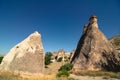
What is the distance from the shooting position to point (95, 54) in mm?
33375

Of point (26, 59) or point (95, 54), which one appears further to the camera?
point (95, 54)

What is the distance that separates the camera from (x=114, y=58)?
34.7 m

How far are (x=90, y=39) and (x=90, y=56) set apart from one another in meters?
4.46

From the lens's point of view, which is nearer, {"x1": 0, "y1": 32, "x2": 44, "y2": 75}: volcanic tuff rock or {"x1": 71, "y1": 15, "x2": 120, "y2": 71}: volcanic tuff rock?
{"x1": 0, "y1": 32, "x2": 44, "y2": 75}: volcanic tuff rock

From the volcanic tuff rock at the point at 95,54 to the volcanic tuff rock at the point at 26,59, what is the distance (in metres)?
19.0

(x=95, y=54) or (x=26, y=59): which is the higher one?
(x=95, y=54)

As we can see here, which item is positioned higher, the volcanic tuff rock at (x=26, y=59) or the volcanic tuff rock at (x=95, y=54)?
the volcanic tuff rock at (x=95, y=54)

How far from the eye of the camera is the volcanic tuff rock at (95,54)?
32438mm

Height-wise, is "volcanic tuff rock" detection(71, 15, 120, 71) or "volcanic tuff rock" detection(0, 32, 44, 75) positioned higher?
"volcanic tuff rock" detection(71, 15, 120, 71)

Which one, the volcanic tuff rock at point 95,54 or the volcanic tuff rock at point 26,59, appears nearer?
the volcanic tuff rock at point 26,59

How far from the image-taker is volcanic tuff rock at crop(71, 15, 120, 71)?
3244cm

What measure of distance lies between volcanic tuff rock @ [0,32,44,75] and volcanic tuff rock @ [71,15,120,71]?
1898cm

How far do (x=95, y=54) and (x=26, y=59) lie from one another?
851 inches

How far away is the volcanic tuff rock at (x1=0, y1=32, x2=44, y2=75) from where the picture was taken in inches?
536
